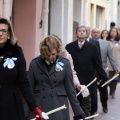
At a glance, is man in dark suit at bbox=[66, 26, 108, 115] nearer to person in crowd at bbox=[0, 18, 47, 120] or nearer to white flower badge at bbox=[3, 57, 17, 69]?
person in crowd at bbox=[0, 18, 47, 120]

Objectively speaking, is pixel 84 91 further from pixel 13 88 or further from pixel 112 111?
pixel 13 88

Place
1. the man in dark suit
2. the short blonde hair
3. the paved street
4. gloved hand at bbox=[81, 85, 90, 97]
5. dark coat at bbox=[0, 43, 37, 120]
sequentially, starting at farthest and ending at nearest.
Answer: the paved street
the man in dark suit
gloved hand at bbox=[81, 85, 90, 97]
the short blonde hair
dark coat at bbox=[0, 43, 37, 120]

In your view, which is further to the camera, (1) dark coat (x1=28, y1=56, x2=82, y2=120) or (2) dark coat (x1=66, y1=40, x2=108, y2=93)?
(2) dark coat (x1=66, y1=40, x2=108, y2=93)

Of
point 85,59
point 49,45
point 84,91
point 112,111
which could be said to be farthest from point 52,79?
point 112,111

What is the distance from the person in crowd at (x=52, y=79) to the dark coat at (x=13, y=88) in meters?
0.78

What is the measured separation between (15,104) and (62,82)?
1094 mm

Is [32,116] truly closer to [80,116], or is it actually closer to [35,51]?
[80,116]

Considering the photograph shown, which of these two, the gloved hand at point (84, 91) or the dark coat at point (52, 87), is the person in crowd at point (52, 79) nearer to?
the dark coat at point (52, 87)

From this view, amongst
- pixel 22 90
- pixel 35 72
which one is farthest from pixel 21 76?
pixel 35 72

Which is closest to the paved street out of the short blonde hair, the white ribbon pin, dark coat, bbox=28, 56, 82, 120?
dark coat, bbox=28, 56, 82, 120

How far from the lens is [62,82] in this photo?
6.14m

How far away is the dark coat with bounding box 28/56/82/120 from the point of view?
20.0 feet

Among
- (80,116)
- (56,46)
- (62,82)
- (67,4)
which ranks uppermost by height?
(67,4)

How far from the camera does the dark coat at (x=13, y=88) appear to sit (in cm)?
511
